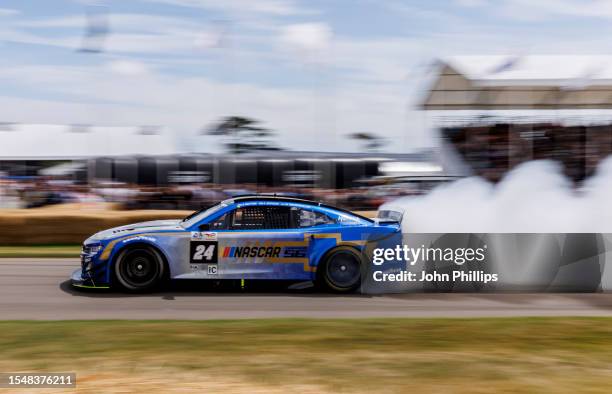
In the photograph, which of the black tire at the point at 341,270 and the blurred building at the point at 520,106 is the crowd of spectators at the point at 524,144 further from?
the black tire at the point at 341,270

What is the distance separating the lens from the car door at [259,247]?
934 centimetres

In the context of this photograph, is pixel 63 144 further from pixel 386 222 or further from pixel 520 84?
pixel 386 222

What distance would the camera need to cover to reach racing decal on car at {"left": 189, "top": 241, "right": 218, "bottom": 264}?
928 cm

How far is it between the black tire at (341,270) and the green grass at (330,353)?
1791 millimetres

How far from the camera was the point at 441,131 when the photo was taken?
23.9m

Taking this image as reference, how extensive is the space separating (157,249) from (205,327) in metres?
2.28

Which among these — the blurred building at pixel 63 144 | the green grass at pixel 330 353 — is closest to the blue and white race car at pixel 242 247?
the green grass at pixel 330 353

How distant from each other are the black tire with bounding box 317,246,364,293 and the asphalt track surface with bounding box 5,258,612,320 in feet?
0.57

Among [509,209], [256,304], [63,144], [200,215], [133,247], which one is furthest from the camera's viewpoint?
[63,144]

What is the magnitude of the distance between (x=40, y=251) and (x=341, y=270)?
8276 millimetres

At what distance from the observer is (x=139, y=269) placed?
9344 mm

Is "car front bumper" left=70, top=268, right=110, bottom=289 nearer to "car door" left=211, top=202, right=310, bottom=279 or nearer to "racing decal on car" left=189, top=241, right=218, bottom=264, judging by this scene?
"racing decal on car" left=189, top=241, right=218, bottom=264

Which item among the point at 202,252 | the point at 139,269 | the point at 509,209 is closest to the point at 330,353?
the point at 202,252

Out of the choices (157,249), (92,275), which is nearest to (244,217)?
(157,249)
